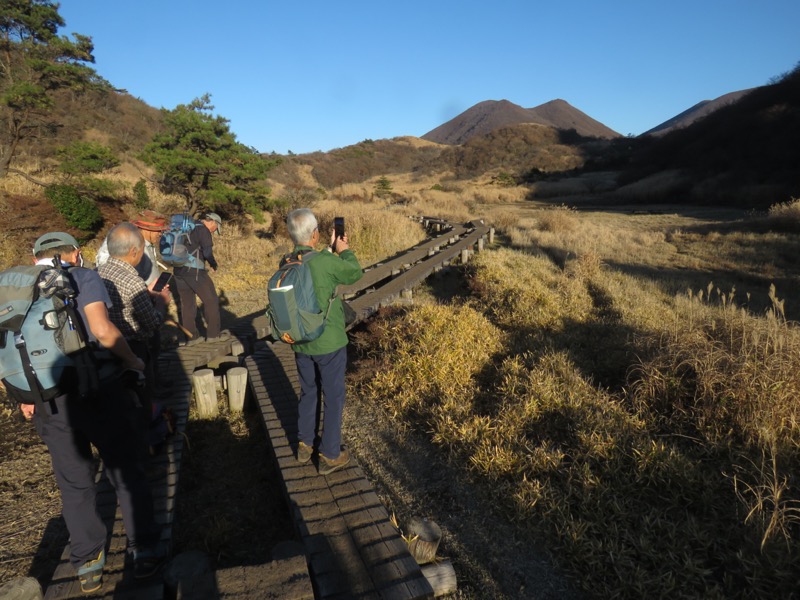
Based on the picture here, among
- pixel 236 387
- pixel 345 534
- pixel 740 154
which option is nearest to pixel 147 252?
pixel 236 387

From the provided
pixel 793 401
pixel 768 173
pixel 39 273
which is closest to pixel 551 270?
A: pixel 793 401

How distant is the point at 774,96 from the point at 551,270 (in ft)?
123

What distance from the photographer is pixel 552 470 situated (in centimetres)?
328

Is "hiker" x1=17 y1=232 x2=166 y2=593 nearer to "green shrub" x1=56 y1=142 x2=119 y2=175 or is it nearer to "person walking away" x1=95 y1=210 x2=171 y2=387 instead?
"person walking away" x1=95 y1=210 x2=171 y2=387

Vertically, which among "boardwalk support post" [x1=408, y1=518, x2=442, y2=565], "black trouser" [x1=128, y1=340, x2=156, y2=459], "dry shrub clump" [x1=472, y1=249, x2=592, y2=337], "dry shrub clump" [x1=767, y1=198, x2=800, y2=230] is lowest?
"boardwalk support post" [x1=408, y1=518, x2=442, y2=565]

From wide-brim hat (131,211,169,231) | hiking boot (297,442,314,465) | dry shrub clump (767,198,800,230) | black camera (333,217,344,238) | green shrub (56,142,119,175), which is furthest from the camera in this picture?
dry shrub clump (767,198,800,230)

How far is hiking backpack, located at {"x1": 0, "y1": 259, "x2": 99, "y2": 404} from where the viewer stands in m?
1.78

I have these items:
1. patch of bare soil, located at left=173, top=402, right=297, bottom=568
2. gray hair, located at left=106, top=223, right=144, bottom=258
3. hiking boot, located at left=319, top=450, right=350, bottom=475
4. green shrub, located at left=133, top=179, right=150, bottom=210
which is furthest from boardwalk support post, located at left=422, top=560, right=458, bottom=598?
green shrub, located at left=133, top=179, right=150, bottom=210

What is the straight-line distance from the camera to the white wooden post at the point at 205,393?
4.32 meters

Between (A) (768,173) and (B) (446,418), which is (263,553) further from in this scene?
(A) (768,173)

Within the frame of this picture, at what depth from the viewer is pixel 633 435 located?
351cm

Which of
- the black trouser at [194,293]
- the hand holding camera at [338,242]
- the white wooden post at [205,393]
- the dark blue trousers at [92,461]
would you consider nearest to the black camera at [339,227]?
the hand holding camera at [338,242]

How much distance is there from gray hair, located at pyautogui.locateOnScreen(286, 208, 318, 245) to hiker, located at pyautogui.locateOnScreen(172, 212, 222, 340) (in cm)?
289

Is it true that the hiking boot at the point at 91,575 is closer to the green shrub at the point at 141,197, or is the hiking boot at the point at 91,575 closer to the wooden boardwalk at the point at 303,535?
the wooden boardwalk at the point at 303,535
